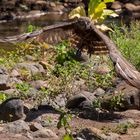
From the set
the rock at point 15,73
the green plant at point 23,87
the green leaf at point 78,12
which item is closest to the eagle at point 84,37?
the green leaf at point 78,12

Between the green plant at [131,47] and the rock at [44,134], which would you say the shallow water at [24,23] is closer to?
the green plant at [131,47]

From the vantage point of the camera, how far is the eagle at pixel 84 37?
6.02 m

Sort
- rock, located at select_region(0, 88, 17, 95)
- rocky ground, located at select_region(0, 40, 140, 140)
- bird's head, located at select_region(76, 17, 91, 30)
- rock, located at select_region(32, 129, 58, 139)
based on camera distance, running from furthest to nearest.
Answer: rock, located at select_region(0, 88, 17, 95)
bird's head, located at select_region(76, 17, 91, 30)
rocky ground, located at select_region(0, 40, 140, 140)
rock, located at select_region(32, 129, 58, 139)

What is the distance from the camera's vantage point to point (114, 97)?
7.52 meters

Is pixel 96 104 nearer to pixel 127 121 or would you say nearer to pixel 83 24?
pixel 127 121

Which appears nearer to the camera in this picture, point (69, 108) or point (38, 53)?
point (69, 108)

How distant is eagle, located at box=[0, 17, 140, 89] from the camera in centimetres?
602

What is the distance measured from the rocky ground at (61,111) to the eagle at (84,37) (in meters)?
0.71

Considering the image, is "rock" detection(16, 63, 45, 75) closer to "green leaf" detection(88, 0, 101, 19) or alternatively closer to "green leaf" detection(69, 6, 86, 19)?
"green leaf" detection(69, 6, 86, 19)

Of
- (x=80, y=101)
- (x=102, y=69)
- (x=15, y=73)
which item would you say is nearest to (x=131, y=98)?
(x=80, y=101)

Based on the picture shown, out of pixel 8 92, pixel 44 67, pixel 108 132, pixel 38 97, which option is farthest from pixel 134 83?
pixel 44 67

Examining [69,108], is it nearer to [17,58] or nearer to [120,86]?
[120,86]

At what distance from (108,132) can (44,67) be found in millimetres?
4023

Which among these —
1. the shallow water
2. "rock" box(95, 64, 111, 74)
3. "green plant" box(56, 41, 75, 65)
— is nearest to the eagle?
"rock" box(95, 64, 111, 74)
